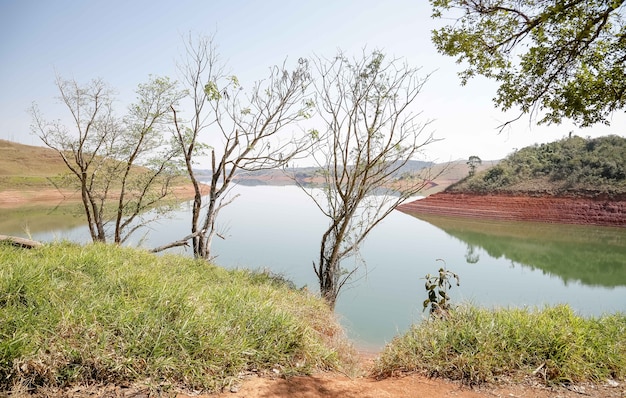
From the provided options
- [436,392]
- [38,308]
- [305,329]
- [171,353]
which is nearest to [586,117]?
[436,392]

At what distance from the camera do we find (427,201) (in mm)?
37500

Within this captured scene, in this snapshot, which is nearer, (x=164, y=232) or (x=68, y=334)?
(x=68, y=334)

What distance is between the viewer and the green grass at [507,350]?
340 cm

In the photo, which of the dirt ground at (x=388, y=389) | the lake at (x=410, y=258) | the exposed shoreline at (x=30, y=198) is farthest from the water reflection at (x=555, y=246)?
the exposed shoreline at (x=30, y=198)

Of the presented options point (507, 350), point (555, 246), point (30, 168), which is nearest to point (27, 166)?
point (30, 168)

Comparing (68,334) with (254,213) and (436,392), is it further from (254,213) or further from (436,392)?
(254,213)

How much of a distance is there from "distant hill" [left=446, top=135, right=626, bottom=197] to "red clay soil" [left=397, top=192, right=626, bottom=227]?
724 mm

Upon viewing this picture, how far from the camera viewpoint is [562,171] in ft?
104

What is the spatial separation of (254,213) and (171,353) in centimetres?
2813

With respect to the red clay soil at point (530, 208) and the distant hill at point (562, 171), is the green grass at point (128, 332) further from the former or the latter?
the distant hill at point (562, 171)

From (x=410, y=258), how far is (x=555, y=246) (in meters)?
11.4

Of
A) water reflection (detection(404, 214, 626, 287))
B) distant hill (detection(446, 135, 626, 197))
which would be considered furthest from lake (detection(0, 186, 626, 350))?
distant hill (detection(446, 135, 626, 197))

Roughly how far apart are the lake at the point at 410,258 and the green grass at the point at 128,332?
2349mm

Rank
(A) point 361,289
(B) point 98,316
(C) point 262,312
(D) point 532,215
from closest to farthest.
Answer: (B) point 98,316 → (C) point 262,312 → (A) point 361,289 → (D) point 532,215
